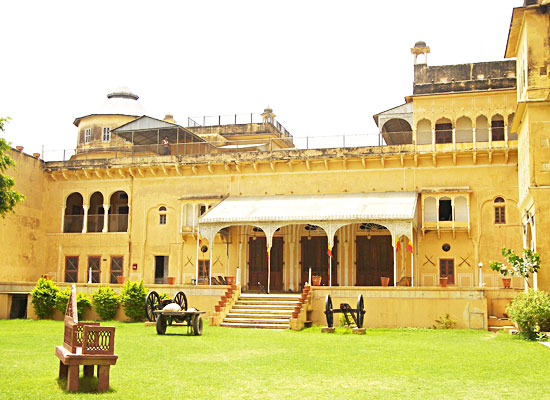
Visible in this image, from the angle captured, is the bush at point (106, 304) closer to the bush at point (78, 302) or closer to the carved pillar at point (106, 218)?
the bush at point (78, 302)

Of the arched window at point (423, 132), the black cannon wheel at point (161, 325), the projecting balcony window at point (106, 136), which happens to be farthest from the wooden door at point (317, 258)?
the projecting balcony window at point (106, 136)

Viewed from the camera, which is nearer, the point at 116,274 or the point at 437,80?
the point at 437,80

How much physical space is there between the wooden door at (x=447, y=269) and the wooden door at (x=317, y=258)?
4303 mm

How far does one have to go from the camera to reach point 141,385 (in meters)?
9.38

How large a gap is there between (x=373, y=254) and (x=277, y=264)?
419 cm

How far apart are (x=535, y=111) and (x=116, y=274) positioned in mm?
19337

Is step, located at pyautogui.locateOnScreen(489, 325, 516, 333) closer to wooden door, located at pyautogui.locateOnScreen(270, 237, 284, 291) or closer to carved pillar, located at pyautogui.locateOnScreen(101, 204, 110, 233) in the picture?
wooden door, located at pyautogui.locateOnScreen(270, 237, 284, 291)

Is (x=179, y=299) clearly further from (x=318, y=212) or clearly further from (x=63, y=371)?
(x=63, y=371)

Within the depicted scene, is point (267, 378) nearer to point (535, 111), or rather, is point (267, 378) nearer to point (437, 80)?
Result: point (535, 111)

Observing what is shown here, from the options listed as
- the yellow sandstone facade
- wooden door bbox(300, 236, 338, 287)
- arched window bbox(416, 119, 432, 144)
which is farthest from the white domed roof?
arched window bbox(416, 119, 432, 144)

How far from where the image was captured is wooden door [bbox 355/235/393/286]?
26891 mm

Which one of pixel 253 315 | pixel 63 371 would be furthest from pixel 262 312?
pixel 63 371

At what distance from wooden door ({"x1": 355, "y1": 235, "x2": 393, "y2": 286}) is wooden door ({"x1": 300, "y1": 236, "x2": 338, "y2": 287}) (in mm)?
977

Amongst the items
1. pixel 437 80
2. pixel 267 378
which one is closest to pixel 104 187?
pixel 437 80
